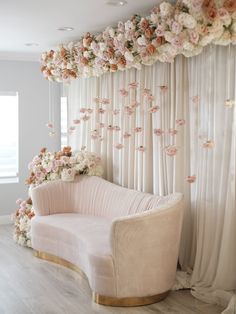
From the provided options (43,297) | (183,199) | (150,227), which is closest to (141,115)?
(183,199)

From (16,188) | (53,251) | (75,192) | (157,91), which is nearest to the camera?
(157,91)

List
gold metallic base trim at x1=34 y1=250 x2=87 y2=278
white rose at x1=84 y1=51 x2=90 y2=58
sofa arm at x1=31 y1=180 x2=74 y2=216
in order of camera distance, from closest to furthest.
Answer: gold metallic base trim at x1=34 y1=250 x2=87 y2=278 → white rose at x1=84 y1=51 x2=90 y2=58 → sofa arm at x1=31 y1=180 x2=74 y2=216

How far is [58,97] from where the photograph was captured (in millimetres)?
7797

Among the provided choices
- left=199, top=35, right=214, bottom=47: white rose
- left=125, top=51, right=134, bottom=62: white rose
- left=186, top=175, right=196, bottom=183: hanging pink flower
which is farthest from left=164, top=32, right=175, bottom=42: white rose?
left=186, top=175, right=196, bottom=183: hanging pink flower

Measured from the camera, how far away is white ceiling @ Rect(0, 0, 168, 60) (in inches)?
170

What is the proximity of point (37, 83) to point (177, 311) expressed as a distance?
4613mm

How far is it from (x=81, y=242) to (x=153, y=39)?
201cm

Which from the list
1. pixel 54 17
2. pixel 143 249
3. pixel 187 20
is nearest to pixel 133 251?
pixel 143 249

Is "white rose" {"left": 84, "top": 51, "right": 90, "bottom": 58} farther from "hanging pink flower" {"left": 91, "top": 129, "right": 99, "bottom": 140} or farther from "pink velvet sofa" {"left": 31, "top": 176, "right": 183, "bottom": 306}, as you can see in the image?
"pink velvet sofa" {"left": 31, "top": 176, "right": 183, "bottom": 306}

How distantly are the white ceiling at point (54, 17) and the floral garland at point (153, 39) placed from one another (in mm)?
104

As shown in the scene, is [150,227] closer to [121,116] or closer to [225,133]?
[225,133]

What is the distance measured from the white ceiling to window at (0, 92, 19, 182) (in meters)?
1.28

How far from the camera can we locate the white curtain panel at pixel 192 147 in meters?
4.10

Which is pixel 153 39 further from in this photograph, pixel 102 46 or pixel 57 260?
pixel 57 260
